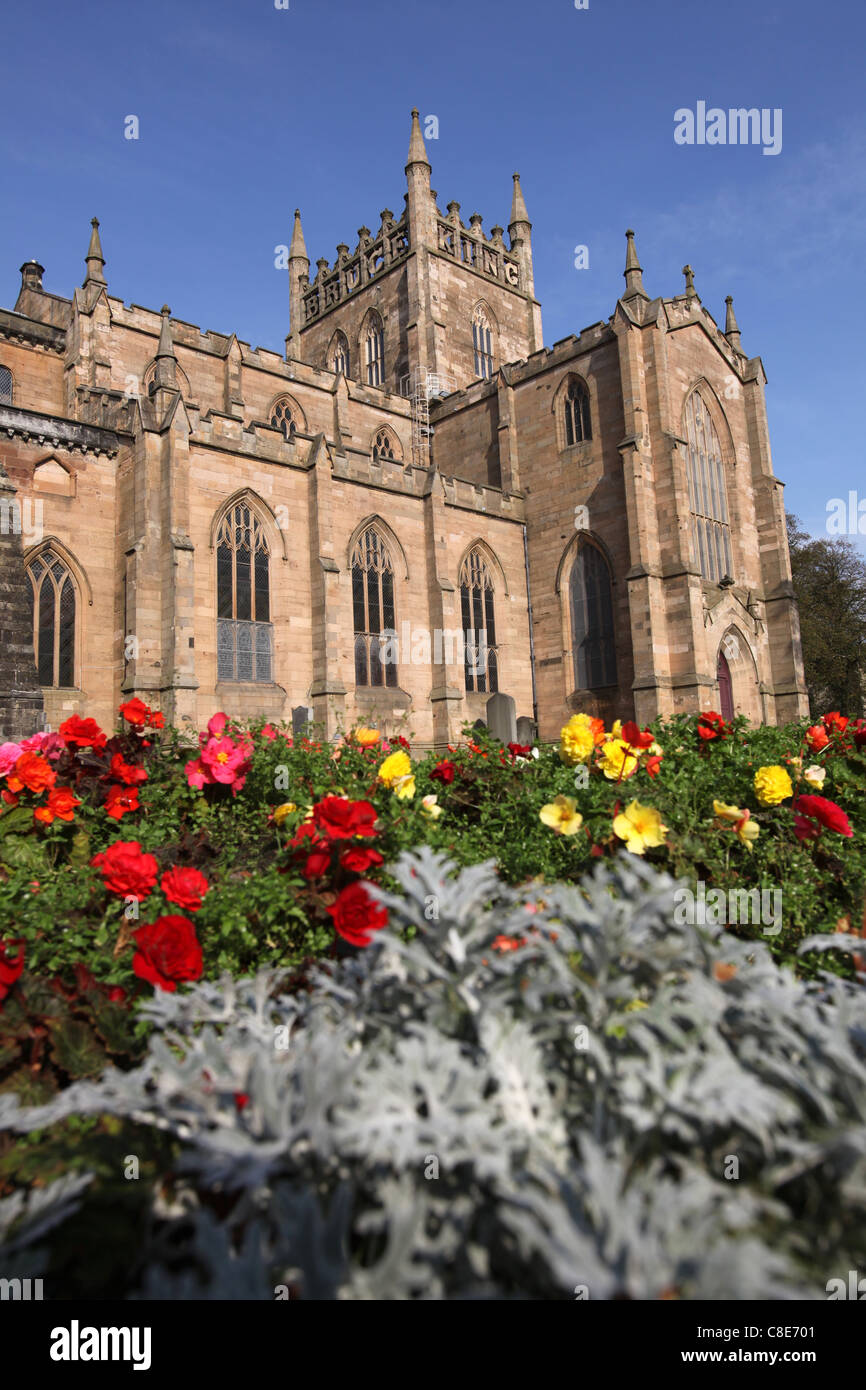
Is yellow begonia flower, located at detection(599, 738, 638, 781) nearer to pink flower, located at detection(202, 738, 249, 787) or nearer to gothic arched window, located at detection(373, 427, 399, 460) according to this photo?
pink flower, located at detection(202, 738, 249, 787)

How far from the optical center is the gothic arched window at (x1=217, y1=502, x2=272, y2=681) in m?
18.2

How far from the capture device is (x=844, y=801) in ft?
14.6

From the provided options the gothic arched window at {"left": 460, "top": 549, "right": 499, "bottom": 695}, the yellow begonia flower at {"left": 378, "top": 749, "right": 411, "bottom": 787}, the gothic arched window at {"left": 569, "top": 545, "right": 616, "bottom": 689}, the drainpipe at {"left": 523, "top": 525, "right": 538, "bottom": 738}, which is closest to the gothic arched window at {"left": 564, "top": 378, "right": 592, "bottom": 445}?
the drainpipe at {"left": 523, "top": 525, "right": 538, "bottom": 738}

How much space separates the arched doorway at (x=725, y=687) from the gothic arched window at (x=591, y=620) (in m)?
3.51

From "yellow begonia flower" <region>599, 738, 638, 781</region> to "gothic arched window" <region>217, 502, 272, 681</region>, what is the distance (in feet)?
50.2

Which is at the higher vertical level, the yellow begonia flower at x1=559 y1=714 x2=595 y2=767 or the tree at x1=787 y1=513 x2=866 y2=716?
the tree at x1=787 y1=513 x2=866 y2=716

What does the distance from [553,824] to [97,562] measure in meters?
17.0

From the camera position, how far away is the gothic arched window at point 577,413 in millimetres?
23594

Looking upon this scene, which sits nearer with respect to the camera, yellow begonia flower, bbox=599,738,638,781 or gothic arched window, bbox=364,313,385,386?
yellow begonia flower, bbox=599,738,638,781

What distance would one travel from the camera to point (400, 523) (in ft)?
71.8

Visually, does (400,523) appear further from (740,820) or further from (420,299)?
(740,820)

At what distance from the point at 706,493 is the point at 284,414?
14.6 meters

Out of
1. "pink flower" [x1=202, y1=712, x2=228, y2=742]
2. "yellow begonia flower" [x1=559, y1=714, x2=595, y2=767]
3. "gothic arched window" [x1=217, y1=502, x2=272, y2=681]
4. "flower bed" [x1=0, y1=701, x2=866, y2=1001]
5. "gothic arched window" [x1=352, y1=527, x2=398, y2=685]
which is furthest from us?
"gothic arched window" [x1=352, y1=527, x2=398, y2=685]

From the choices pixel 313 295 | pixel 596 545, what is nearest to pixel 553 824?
pixel 596 545
